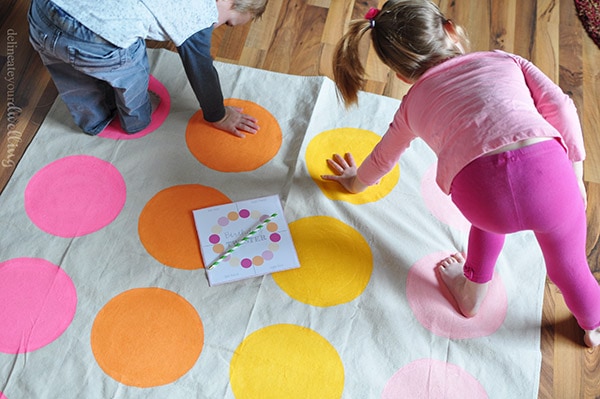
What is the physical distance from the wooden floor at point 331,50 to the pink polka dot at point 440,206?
22cm

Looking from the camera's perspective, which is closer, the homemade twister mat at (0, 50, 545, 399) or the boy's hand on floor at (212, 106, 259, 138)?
the homemade twister mat at (0, 50, 545, 399)

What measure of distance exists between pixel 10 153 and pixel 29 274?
321 millimetres

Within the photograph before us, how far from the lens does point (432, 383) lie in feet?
3.64

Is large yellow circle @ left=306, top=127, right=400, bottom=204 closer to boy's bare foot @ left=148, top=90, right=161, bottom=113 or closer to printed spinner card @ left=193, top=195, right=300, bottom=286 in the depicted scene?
printed spinner card @ left=193, top=195, right=300, bottom=286

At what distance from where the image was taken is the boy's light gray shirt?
3.44 ft

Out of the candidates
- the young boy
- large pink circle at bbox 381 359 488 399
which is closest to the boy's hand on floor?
the young boy

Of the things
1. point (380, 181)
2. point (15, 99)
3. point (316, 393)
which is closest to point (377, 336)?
point (316, 393)

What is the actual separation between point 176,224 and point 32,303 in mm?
315

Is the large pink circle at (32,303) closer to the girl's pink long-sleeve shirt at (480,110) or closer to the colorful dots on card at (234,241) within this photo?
the colorful dots on card at (234,241)

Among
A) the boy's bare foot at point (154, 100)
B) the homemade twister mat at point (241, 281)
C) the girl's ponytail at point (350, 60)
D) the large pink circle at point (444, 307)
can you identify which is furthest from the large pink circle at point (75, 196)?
the large pink circle at point (444, 307)

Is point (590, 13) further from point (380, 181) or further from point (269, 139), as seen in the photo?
point (269, 139)

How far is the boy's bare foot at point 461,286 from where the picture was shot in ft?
3.81

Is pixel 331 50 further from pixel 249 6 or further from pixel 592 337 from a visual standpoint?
pixel 592 337

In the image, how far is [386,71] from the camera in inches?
60.5
